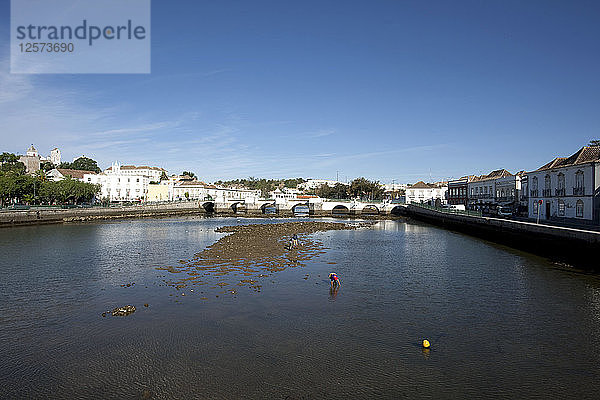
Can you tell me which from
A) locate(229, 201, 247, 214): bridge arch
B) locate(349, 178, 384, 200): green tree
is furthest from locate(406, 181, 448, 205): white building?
locate(229, 201, 247, 214): bridge arch

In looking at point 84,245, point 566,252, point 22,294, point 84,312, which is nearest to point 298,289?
point 84,312

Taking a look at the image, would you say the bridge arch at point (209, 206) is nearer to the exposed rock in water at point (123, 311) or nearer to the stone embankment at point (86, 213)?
the stone embankment at point (86, 213)

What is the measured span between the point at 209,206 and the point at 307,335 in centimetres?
10854

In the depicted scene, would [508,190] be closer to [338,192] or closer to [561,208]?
[561,208]

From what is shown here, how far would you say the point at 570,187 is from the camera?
41.0 m

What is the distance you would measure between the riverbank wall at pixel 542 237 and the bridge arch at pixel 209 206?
267 feet

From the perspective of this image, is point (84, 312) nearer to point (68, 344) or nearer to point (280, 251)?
point (68, 344)

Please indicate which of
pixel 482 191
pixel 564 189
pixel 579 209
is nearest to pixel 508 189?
pixel 482 191

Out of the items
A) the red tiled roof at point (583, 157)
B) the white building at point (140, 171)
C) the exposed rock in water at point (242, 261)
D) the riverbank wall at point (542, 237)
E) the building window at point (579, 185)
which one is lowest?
the exposed rock in water at point (242, 261)

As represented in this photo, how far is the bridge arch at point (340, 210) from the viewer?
11544 centimetres

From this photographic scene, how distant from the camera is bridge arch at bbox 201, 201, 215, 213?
385 ft

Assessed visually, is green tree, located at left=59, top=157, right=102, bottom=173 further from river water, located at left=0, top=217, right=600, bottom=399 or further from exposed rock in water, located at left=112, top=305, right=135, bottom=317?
exposed rock in water, located at left=112, top=305, right=135, bottom=317

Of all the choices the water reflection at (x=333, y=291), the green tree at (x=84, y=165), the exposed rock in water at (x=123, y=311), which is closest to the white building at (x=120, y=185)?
the green tree at (x=84, y=165)

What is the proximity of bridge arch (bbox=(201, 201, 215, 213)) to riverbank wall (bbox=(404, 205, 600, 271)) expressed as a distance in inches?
3210
